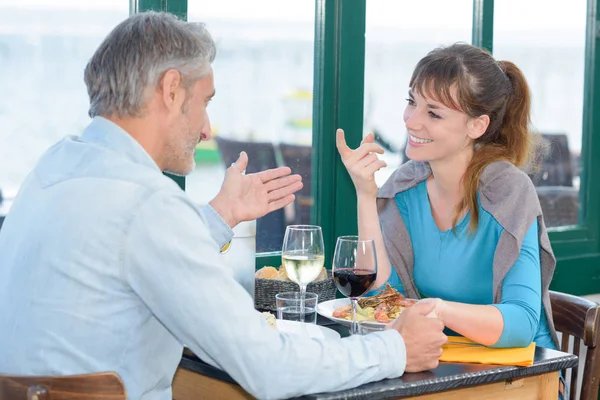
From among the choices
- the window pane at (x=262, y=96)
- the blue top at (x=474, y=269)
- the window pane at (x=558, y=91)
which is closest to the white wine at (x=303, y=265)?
the blue top at (x=474, y=269)

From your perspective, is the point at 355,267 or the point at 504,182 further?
the point at 504,182

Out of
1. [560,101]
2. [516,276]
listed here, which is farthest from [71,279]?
[560,101]

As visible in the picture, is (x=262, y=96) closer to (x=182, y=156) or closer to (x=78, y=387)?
(x=182, y=156)

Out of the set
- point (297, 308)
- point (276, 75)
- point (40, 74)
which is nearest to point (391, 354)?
point (297, 308)

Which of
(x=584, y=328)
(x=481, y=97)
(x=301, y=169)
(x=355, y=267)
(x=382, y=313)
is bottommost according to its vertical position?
(x=584, y=328)

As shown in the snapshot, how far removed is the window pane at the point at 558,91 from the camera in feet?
11.6

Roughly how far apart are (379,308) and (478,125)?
63 centimetres

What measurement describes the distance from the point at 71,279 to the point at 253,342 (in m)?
0.30

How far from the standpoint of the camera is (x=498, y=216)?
212cm

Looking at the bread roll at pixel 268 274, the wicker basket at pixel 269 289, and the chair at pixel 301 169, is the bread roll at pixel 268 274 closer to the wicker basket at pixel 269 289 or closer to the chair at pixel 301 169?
the wicker basket at pixel 269 289

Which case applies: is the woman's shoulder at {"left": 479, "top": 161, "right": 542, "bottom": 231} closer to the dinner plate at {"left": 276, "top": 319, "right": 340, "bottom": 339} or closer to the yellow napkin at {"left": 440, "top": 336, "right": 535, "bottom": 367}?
the yellow napkin at {"left": 440, "top": 336, "right": 535, "bottom": 367}

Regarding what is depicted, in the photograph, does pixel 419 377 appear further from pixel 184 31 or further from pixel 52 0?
pixel 52 0

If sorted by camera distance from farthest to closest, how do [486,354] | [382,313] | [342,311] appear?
[342,311]
[382,313]
[486,354]

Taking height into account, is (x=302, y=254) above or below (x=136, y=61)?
below
